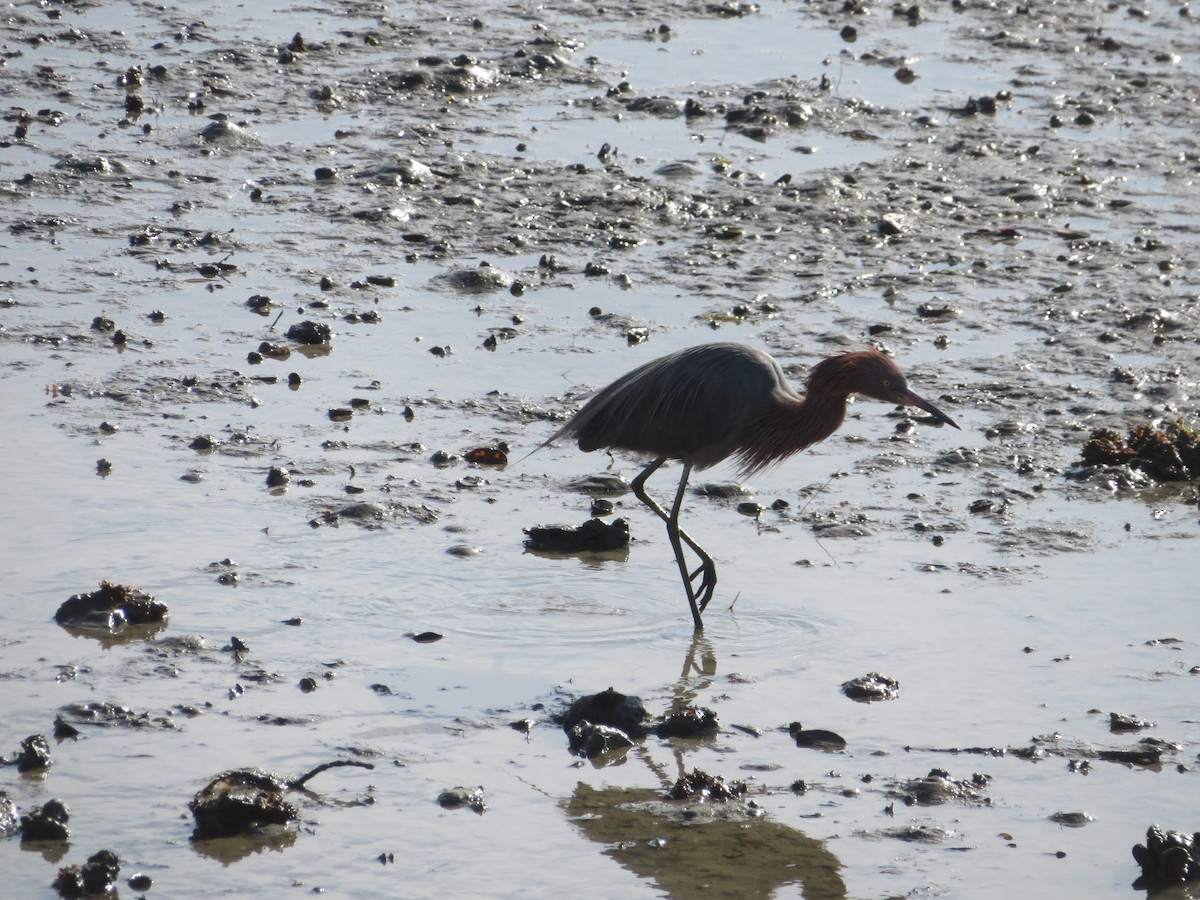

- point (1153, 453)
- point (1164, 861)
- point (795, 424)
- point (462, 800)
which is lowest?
point (462, 800)

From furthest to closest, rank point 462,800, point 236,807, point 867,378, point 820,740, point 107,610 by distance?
point 867,378 < point 107,610 < point 820,740 < point 462,800 < point 236,807

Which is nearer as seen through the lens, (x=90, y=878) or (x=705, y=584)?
(x=90, y=878)

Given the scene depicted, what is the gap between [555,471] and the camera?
8445 mm

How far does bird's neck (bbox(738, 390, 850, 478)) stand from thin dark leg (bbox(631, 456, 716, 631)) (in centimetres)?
35

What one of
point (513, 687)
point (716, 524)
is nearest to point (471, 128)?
point (716, 524)

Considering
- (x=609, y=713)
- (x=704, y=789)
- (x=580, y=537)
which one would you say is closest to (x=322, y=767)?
(x=609, y=713)

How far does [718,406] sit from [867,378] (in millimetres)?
662

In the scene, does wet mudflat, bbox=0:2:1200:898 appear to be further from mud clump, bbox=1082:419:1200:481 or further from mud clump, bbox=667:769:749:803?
mud clump, bbox=1082:419:1200:481

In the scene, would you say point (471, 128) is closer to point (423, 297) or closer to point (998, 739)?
point (423, 297)

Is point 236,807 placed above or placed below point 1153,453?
below

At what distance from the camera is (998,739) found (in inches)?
243

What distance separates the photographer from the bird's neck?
7.62m

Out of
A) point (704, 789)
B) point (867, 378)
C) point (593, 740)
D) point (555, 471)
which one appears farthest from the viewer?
point (555, 471)

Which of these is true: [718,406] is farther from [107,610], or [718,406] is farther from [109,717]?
[109,717]
